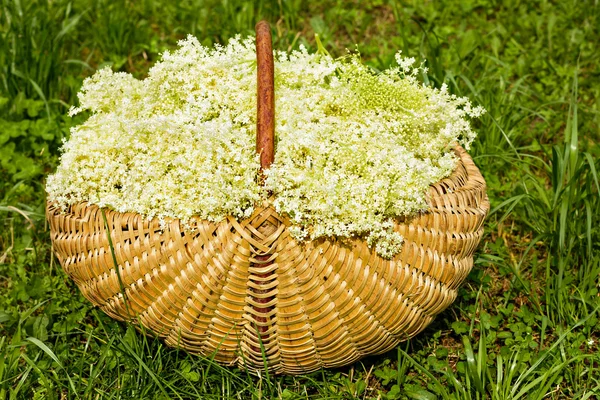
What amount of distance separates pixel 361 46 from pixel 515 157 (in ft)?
4.48

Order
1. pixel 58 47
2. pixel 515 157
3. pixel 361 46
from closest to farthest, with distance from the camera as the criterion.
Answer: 1. pixel 515 157
2. pixel 58 47
3. pixel 361 46

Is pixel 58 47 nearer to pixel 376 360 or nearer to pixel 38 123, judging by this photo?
pixel 38 123

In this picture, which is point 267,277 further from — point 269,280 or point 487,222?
point 487,222

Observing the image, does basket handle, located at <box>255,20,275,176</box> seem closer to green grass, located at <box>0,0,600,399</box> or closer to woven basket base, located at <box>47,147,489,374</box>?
woven basket base, located at <box>47,147,489,374</box>

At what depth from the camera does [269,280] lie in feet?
6.76

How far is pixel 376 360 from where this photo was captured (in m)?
2.57

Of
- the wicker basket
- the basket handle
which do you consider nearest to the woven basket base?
the wicker basket

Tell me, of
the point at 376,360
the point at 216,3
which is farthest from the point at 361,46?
the point at 376,360

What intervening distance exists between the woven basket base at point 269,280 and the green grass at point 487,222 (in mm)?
168

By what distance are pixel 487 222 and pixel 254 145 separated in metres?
1.38

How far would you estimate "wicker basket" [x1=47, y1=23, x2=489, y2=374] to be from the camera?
204 centimetres

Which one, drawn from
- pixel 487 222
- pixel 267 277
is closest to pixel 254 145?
pixel 267 277

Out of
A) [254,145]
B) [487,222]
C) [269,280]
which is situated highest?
[254,145]

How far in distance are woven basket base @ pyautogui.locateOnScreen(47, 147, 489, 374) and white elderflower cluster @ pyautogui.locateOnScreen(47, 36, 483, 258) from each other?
58 mm
